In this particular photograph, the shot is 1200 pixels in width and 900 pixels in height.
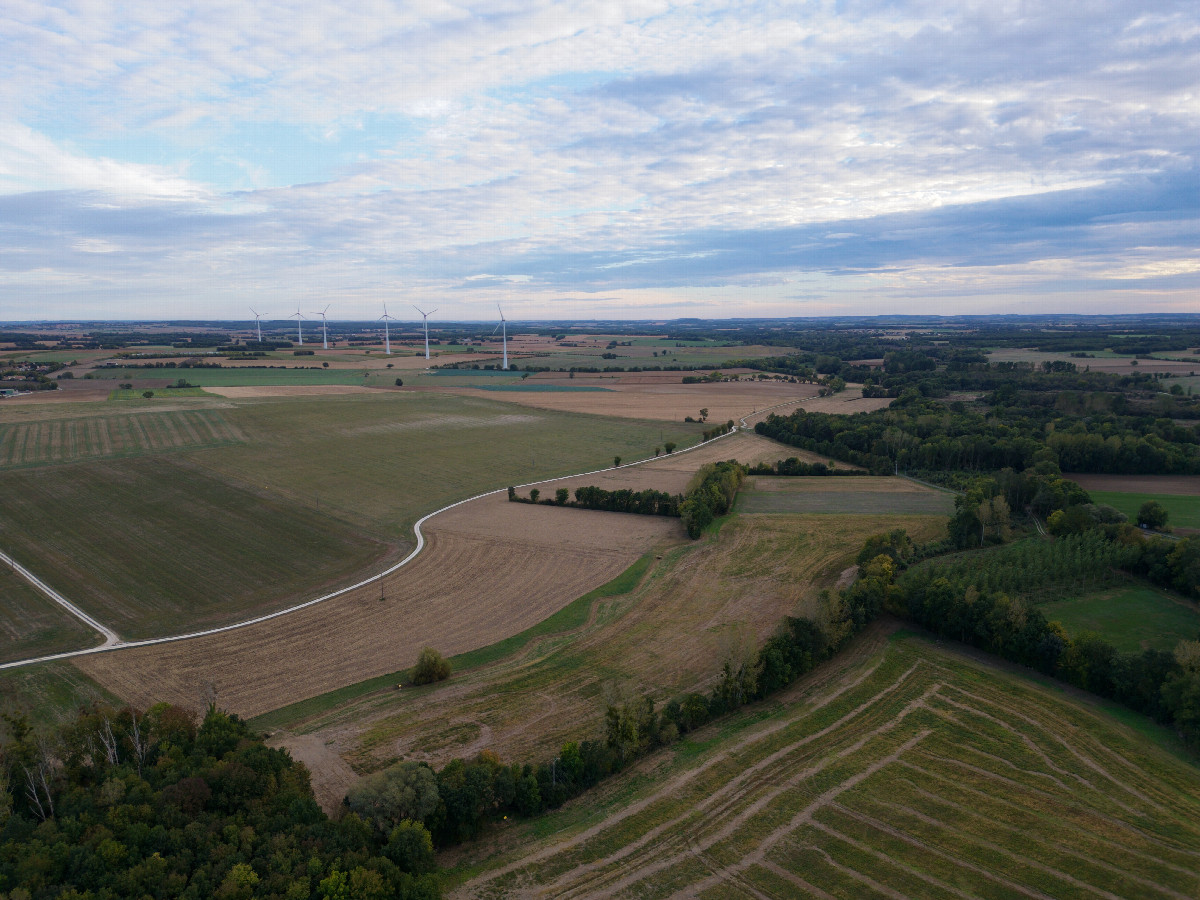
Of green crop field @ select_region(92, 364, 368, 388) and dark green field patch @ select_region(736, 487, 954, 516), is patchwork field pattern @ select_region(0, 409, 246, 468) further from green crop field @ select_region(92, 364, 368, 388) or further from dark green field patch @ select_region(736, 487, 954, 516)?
dark green field patch @ select_region(736, 487, 954, 516)

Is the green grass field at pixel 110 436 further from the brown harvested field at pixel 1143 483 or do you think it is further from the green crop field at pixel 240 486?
the brown harvested field at pixel 1143 483

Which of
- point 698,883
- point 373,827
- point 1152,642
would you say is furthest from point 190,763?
point 1152,642

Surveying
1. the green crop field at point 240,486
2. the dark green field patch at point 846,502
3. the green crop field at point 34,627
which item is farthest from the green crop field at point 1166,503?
the green crop field at point 34,627

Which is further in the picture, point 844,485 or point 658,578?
point 844,485

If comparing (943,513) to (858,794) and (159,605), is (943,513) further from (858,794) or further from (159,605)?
(159,605)

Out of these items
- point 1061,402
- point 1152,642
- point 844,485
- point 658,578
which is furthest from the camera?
point 1061,402

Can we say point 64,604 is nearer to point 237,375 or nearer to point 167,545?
point 167,545
